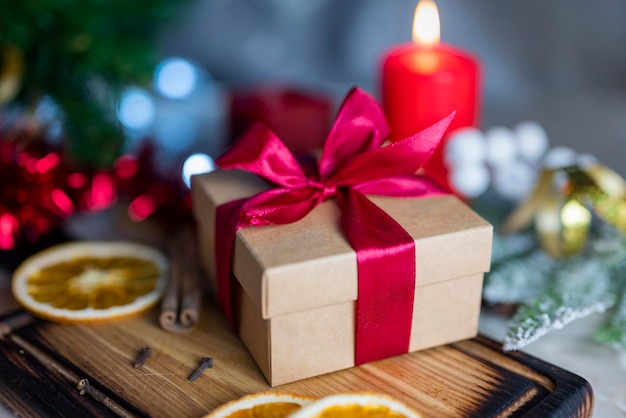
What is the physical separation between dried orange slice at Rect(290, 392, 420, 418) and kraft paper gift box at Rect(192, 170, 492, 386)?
12 centimetres

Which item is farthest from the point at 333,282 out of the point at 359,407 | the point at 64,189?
the point at 64,189

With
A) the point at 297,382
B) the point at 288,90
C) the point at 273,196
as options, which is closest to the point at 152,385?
the point at 297,382

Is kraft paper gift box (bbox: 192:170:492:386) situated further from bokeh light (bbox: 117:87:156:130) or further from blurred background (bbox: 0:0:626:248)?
bokeh light (bbox: 117:87:156:130)

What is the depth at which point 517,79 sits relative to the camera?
1.94 meters

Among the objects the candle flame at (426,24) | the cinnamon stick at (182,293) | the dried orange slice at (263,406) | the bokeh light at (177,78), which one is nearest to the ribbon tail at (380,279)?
the dried orange slice at (263,406)

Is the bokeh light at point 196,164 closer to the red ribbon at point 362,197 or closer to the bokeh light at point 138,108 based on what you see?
the red ribbon at point 362,197

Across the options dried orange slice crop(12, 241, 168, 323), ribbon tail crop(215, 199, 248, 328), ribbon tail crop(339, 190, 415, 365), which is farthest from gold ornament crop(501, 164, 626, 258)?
dried orange slice crop(12, 241, 168, 323)

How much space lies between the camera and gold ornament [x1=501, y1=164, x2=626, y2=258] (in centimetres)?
104

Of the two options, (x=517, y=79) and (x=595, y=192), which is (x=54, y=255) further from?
(x=517, y=79)

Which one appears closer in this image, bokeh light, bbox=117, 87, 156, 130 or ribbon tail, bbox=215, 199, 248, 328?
ribbon tail, bbox=215, 199, 248, 328

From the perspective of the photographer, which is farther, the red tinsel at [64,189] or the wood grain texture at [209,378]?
the red tinsel at [64,189]

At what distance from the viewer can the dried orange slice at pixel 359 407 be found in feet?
2.31

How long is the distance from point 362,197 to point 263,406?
11.4 inches

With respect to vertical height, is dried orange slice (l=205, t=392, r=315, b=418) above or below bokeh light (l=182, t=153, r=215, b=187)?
below
